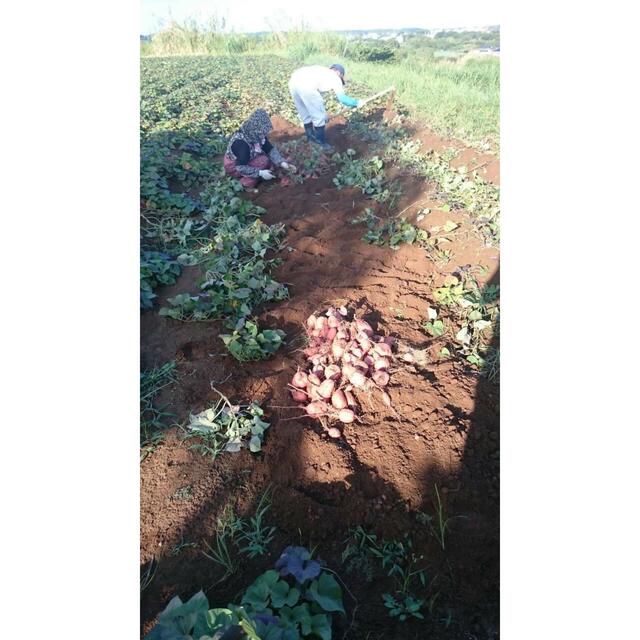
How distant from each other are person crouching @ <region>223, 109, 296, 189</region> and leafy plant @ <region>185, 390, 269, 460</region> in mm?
2712

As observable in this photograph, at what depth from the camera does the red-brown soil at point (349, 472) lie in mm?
1420

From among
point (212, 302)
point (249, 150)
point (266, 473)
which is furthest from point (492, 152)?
point (266, 473)

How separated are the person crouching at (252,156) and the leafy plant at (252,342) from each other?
2224 millimetres

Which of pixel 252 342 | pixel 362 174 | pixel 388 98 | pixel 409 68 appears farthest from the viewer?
pixel 388 98

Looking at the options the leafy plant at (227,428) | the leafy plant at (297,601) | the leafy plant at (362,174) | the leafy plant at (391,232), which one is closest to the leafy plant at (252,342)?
the leafy plant at (227,428)

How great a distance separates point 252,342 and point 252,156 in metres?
2.60

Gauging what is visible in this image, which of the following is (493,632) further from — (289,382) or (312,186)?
(312,186)

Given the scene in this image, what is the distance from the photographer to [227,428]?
1902mm

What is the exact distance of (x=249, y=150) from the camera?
419 cm

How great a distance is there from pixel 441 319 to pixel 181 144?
3864mm

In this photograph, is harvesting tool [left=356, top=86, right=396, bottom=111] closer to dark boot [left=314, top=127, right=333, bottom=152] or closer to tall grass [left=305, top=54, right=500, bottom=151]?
tall grass [left=305, top=54, right=500, bottom=151]

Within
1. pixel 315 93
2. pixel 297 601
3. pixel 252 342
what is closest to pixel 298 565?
pixel 297 601

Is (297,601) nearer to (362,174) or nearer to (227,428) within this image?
(227,428)

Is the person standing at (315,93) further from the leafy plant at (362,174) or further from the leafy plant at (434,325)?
the leafy plant at (434,325)
